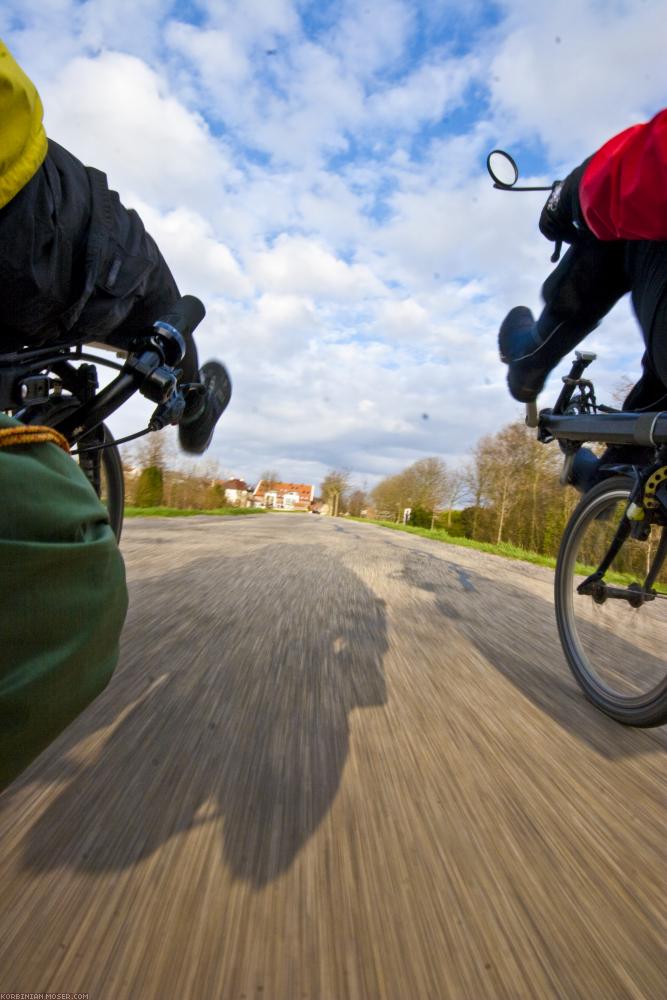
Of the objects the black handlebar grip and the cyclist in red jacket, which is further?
the black handlebar grip

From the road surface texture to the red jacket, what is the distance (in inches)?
56.9

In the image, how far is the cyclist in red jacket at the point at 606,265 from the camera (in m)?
1.30

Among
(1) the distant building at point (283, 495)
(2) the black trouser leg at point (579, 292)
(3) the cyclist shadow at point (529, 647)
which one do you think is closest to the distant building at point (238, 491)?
(1) the distant building at point (283, 495)

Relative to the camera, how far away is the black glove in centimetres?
172

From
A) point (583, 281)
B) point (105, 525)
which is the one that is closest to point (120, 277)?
point (105, 525)

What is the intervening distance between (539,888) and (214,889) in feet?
1.84

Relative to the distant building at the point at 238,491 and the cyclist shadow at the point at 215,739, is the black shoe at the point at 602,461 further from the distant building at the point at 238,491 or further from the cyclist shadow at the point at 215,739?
the distant building at the point at 238,491

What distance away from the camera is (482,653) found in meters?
2.21

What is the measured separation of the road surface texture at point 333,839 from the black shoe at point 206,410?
98 cm

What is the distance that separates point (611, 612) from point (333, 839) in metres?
1.60

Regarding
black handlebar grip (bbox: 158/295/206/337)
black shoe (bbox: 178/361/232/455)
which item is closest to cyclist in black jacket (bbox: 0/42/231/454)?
black handlebar grip (bbox: 158/295/206/337)

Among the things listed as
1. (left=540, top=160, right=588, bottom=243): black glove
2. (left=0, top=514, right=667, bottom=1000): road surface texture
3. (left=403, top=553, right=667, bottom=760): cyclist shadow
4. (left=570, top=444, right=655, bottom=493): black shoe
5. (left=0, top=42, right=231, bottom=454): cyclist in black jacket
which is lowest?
(left=0, top=514, right=667, bottom=1000): road surface texture

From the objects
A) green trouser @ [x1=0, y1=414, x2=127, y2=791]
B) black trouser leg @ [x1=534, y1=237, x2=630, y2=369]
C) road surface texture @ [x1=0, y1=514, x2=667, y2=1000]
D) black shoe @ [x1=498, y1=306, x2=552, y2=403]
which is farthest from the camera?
black shoe @ [x1=498, y1=306, x2=552, y2=403]

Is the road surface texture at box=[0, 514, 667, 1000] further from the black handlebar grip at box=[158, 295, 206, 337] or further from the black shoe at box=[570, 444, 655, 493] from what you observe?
the black handlebar grip at box=[158, 295, 206, 337]
